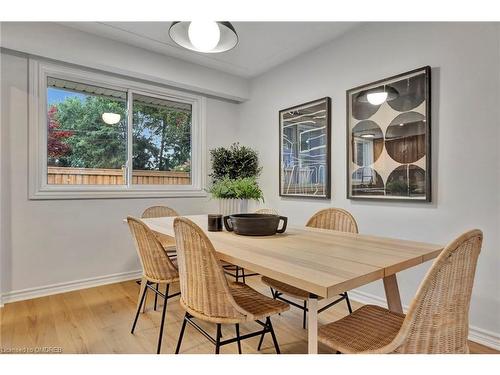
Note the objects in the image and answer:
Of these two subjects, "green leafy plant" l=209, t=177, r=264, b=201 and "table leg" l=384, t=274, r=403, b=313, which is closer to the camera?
"table leg" l=384, t=274, r=403, b=313

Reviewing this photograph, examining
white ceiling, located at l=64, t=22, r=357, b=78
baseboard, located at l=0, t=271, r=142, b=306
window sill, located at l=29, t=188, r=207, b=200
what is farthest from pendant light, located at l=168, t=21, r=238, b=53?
baseboard, located at l=0, t=271, r=142, b=306

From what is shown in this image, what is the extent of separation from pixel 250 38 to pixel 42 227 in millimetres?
2706

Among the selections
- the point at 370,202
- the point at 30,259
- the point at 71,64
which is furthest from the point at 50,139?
the point at 370,202

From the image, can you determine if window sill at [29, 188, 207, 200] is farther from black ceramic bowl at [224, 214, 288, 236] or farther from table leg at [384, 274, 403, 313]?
table leg at [384, 274, 403, 313]

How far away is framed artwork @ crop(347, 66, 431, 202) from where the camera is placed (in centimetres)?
220

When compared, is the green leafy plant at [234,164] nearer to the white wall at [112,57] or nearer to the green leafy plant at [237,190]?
the white wall at [112,57]

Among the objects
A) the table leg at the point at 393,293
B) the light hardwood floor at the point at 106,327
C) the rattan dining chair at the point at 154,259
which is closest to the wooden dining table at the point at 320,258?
the table leg at the point at 393,293

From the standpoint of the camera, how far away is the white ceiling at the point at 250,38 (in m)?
2.70

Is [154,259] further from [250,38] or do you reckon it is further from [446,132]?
[250,38]

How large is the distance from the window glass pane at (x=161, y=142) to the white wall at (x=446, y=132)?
6.14 feet

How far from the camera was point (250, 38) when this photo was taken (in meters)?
2.94

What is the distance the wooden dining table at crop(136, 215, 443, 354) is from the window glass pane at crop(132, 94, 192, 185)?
1.83 metres
